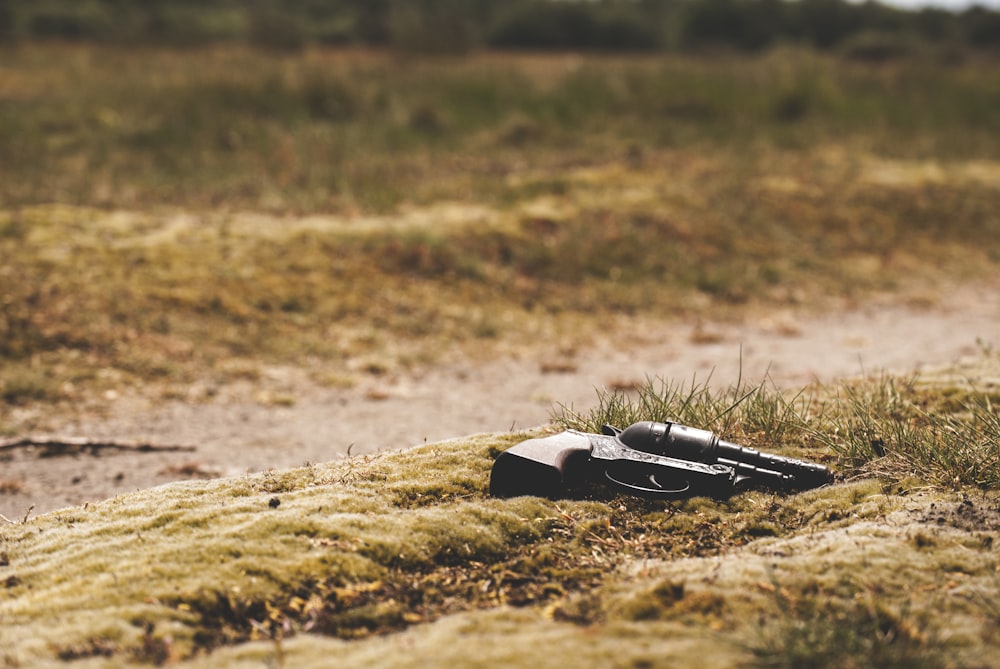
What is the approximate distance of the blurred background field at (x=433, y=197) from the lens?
28.1 ft

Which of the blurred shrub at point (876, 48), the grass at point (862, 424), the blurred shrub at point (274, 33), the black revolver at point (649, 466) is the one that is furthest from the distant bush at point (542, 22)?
the black revolver at point (649, 466)

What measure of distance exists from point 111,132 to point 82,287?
636 cm

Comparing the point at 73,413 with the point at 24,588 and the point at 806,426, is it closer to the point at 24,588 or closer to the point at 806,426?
the point at 24,588

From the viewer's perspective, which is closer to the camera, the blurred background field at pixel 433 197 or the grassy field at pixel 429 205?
the grassy field at pixel 429 205

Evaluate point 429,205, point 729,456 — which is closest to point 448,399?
point 729,456

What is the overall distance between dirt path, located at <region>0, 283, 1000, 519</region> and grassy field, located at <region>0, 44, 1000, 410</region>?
53 centimetres

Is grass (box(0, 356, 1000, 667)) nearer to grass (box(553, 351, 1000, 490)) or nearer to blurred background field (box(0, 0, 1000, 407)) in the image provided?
grass (box(553, 351, 1000, 490))

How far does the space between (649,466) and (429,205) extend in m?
8.82

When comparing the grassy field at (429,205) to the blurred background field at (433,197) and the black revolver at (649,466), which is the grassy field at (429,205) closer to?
the blurred background field at (433,197)

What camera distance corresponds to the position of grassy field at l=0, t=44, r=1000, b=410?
333 inches

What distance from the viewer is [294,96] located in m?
16.2

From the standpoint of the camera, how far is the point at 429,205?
1191 cm

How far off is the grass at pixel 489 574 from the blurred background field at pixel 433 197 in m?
4.20

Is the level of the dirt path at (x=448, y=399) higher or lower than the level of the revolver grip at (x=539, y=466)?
lower
